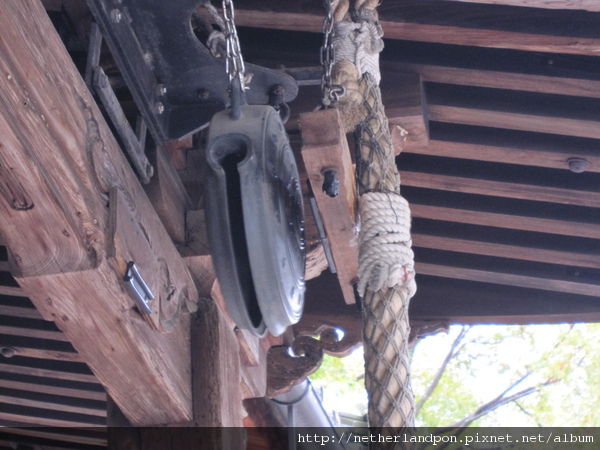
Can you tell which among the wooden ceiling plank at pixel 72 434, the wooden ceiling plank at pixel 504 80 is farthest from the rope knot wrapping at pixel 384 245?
the wooden ceiling plank at pixel 72 434

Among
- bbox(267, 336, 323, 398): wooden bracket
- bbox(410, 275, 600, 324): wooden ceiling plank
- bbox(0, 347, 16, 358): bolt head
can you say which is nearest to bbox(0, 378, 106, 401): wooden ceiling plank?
bbox(0, 347, 16, 358): bolt head

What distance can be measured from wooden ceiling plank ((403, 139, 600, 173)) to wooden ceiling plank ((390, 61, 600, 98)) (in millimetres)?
268

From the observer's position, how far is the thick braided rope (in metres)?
1.73

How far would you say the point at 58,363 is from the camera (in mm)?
4227

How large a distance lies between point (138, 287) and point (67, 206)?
0.32 m

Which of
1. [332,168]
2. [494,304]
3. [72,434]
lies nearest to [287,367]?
[494,304]

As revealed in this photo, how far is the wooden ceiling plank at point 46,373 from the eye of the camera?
4188 millimetres

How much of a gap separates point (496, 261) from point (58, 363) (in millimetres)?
2265

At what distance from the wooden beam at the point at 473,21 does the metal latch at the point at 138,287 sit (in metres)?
0.99

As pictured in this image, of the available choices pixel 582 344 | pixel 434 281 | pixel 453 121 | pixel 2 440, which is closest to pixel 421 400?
pixel 582 344

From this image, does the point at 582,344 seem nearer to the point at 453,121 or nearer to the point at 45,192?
the point at 453,121

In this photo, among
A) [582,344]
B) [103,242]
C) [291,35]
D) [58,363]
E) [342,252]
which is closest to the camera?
[103,242]

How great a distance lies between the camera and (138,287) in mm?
2068

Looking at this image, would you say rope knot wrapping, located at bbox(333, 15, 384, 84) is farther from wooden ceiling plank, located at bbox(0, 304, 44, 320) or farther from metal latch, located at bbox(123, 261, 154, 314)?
wooden ceiling plank, located at bbox(0, 304, 44, 320)
